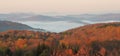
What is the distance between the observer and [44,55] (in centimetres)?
11856

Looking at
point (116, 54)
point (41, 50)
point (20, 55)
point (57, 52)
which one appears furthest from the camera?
point (116, 54)

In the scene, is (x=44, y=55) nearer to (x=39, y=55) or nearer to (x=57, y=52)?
(x=39, y=55)

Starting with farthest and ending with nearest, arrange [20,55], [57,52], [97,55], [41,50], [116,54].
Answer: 1. [116,54]
2. [97,55]
3. [20,55]
4. [57,52]
5. [41,50]

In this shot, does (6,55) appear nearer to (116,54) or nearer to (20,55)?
(20,55)

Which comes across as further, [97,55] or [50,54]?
[97,55]

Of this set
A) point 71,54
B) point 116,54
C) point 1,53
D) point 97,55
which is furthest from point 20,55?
point 116,54

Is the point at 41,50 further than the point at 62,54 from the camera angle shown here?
No

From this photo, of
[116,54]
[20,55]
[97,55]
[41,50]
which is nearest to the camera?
[41,50]

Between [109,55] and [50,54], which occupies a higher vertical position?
[50,54]

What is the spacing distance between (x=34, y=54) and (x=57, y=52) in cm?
1247

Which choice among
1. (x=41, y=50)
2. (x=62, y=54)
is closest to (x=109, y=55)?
(x=62, y=54)

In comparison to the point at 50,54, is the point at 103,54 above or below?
→ below

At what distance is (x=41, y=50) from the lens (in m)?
127

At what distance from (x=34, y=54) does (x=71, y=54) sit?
13.1 metres
